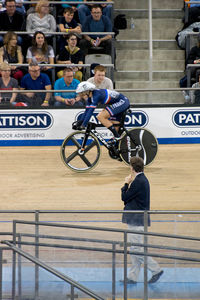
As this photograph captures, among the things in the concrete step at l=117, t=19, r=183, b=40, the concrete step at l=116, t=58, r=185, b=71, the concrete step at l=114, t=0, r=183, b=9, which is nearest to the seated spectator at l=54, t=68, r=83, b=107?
the concrete step at l=116, t=58, r=185, b=71

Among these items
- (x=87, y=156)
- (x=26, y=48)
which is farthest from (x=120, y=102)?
(x=26, y=48)

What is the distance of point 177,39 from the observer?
15281mm

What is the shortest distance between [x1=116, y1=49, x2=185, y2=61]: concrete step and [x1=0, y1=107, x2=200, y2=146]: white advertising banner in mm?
2640

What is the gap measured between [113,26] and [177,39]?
4.67 feet

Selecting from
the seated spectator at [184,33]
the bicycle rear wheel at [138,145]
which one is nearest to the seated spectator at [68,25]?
the seated spectator at [184,33]

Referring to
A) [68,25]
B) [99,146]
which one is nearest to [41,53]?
[68,25]

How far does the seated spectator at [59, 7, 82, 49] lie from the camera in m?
14.2

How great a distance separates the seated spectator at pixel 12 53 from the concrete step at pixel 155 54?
8.38ft

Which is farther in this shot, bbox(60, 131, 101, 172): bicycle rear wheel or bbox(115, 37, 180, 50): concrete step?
bbox(115, 37, 180, 50): concrete step

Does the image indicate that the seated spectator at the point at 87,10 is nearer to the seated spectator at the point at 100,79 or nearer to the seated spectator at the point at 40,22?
Result: the seated spectator at the point at 40,22

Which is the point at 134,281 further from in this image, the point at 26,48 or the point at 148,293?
the point at 26,48

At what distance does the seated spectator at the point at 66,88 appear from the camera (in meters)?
12.8

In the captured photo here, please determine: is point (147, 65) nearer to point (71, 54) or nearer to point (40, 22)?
point (71, 54)

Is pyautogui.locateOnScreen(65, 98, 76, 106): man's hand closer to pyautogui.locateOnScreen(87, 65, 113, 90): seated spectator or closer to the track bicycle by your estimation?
pyautogui.locateOnScreen(87, 65, 113, 90): seated spectator
